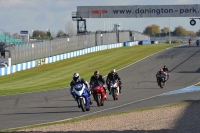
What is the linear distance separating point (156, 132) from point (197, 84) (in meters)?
22.5

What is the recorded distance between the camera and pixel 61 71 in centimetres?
4906

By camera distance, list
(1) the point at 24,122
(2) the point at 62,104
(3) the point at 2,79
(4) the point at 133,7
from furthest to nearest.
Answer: (4) the point at 133,7, (3) the point at 2,79, (2) the point at 62,104, (1) the point at 24,122

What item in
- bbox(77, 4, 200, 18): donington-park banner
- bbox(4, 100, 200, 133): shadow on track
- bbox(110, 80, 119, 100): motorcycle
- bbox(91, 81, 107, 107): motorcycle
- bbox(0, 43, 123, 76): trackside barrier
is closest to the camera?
bbox(4, 100, 200, 133): shadow on track

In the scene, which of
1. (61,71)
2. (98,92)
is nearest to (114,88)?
(98,92)

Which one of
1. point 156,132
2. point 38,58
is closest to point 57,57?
point 38,58

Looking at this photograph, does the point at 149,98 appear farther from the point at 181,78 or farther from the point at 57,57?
the point at 57,57

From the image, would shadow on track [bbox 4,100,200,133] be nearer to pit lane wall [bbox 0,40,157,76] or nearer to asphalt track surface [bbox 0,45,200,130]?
asphalt track surface [bbox 0,45,200,130]

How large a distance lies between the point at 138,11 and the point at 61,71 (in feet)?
99.6

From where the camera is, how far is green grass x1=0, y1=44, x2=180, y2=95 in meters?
36.7

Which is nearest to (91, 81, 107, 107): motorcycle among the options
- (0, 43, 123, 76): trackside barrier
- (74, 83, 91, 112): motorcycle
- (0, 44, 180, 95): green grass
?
(74, 83, 91, 112): motorcycle

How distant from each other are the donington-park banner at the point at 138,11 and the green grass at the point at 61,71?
33.9 feet

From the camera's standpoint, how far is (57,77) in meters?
44.2

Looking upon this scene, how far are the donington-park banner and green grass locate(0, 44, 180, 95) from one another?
10.3m

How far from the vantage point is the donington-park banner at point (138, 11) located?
7544cm
